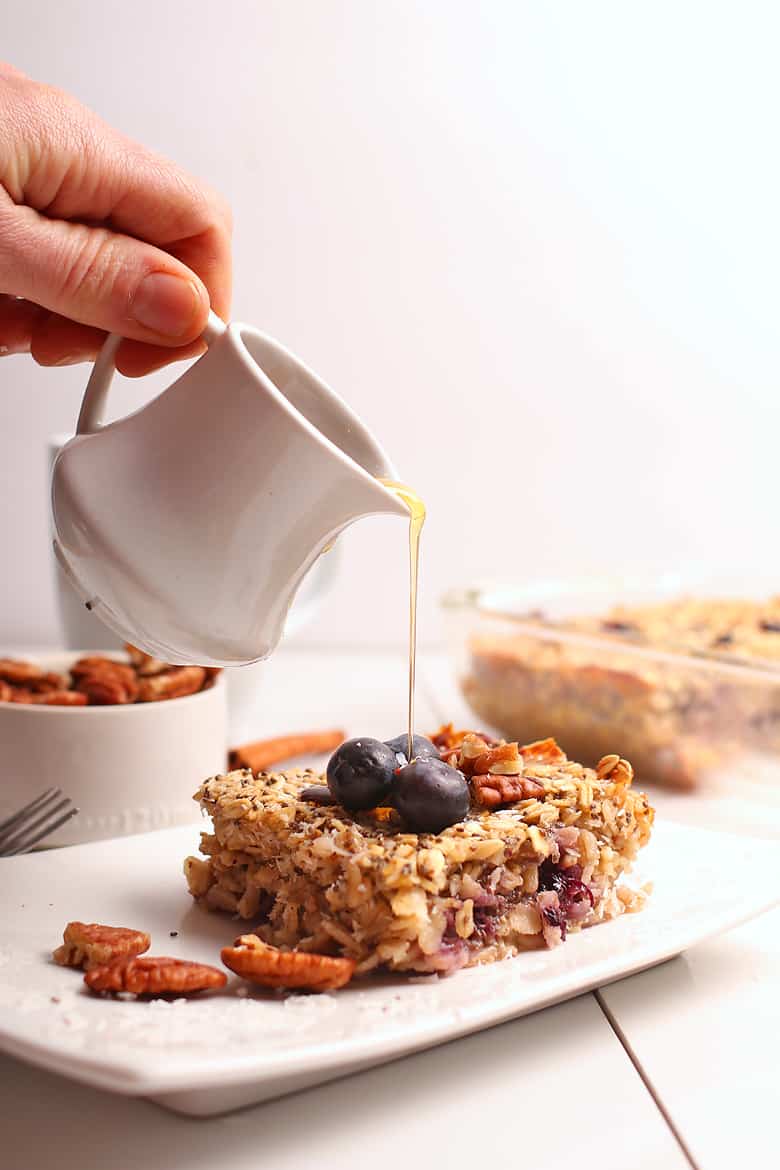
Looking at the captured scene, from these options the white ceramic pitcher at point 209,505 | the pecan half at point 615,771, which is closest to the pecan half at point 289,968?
the white ceramic pitcher at point 209,505

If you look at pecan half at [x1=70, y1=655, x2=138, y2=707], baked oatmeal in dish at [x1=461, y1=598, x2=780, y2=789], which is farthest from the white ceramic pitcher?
baked oatmeal in dish at [x1=461, y1=598, x2=780, y2=789]

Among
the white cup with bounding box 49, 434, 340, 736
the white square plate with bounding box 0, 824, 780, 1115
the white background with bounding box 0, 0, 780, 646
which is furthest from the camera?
the white background with bounding box 0, 0, 780, 646

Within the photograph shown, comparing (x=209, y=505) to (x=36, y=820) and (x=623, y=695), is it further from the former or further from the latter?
(x=623, y=695)

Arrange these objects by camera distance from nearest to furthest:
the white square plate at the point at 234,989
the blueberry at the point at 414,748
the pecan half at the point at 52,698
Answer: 1. the white square plate at the point at 234,989
2. the blueberry at the point at 414,748
3. the pecan half at the point at 52,698

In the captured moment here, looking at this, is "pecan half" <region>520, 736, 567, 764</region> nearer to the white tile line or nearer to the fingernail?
the white tile line

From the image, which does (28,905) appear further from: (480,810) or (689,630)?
(689,630)

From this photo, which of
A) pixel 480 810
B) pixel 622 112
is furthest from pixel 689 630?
pixel 622 112

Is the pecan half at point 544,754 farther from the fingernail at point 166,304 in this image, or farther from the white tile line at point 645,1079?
the fingernail at point 166,304
